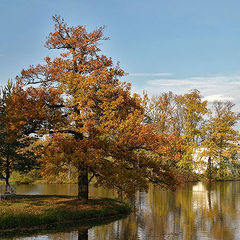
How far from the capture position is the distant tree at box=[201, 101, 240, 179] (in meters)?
52.1

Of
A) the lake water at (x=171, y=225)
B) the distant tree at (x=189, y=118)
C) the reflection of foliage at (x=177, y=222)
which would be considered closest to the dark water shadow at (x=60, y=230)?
the lake water at (x=171, y=225)

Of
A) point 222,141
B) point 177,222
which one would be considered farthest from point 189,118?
point 177,222

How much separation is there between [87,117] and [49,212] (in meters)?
6.03

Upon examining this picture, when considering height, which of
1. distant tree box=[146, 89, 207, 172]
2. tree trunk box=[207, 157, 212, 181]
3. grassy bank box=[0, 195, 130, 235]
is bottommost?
grassy bank box=[0, 195, 130, 235]

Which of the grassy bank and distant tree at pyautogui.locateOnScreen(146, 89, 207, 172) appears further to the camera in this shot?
distant tree at pyautogui.locateOnScreen(146, 89, 207, 172)

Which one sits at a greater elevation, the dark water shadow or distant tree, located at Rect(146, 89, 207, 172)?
distant tree, located at Rect(146, 89, 207, 172)

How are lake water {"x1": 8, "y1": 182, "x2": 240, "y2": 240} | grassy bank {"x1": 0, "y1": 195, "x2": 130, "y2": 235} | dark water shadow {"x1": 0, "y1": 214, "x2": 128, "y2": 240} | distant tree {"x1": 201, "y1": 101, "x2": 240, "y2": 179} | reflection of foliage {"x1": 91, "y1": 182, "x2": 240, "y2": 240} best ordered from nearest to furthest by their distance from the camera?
lake water {"x1": 8, "y1": 182, "x2": 240, "y2": 240} → dark water shadow {"x1": 0, "y1": 214, "x2": 128, "y2": 240} → reflection of foliage {"x1": 91, "y1": 182, "x2": 240, "y2": 240} → grassy bank {"x1": 0, "y1": 195, "x2": 130, "y2": 235} → distant tree {"x1": 201, "y1": 101, "x2": 240, "y2": 179}

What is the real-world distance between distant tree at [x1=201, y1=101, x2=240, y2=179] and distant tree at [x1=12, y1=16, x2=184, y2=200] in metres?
31.6

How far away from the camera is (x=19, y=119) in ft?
65.3

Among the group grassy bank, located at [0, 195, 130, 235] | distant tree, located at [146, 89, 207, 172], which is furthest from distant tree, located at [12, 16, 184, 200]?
distant tree, located at [146, 89, 207, 172]

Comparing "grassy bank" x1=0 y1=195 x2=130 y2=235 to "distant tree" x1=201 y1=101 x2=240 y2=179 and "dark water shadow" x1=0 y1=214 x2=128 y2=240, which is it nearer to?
"dark water shadow" x1=0 y1=214 x2=128 y2=240

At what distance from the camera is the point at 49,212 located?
1980 cm

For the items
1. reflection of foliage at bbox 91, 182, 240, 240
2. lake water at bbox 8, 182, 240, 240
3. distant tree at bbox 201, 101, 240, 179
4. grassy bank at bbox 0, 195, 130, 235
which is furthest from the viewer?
distant tree at bbox 201, 101, 240, 179

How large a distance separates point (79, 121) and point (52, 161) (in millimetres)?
3130
